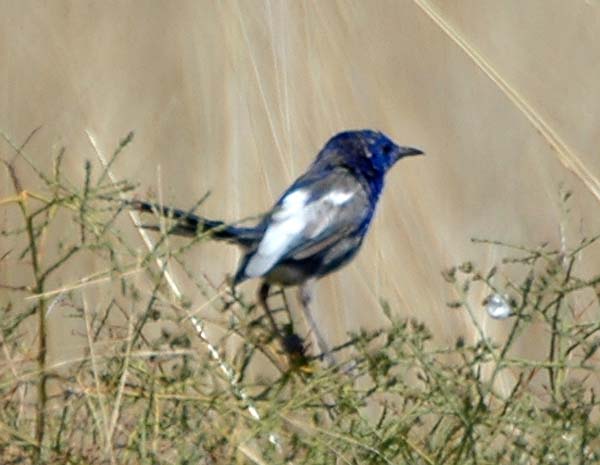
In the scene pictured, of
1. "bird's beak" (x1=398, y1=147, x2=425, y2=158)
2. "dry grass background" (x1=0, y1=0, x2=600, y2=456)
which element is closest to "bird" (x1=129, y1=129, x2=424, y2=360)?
"bird's beak" (x1=398, y1=147, x2=425, y2=158)

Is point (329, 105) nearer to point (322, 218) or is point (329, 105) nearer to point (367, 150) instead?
point (367, 150)

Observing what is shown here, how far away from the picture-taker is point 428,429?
392cm

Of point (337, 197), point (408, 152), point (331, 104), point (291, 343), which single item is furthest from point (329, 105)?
point (291, 343)

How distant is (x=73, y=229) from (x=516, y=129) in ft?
7.01

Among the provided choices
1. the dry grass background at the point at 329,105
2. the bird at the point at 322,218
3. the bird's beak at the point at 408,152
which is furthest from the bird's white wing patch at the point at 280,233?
the bird's beak at the point at 408,152

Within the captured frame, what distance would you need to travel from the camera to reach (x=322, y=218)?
6117 millimetres

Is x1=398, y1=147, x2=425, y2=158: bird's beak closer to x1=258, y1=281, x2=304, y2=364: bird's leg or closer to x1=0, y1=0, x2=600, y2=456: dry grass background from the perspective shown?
x1=0, y1=0, x2=600, y2=456: dry grass background

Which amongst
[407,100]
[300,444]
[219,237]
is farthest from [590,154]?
[300,444]

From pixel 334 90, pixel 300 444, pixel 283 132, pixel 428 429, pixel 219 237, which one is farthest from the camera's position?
pixel 334 90

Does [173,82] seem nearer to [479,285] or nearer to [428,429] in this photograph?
[479,285]

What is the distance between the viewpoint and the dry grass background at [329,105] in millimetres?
6633

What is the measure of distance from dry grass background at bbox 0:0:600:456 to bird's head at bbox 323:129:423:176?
0.19 m

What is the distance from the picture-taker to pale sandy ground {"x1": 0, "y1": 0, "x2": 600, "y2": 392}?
6.64 metres

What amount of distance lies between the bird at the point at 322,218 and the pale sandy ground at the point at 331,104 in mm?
229
